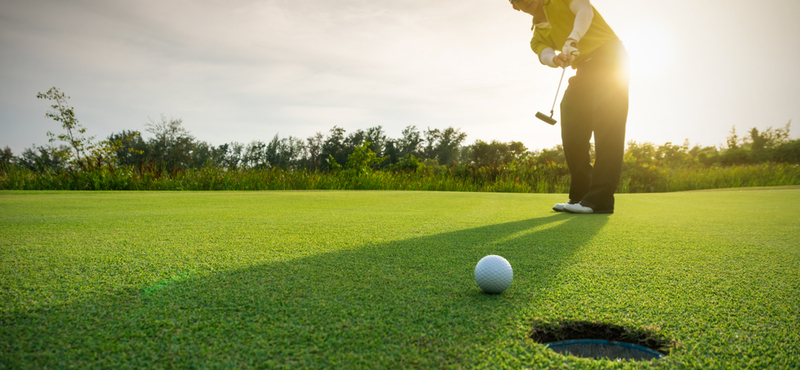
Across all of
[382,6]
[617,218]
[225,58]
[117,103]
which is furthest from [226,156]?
[617,218]

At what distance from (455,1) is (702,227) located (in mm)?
11596

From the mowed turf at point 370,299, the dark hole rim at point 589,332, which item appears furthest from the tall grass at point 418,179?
the dark hole rim at point 589,332

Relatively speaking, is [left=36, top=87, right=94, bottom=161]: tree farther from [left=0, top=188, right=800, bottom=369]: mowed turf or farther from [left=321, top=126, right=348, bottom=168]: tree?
[left=321, top=126, right=348, bottom=168]: tree

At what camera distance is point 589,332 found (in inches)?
38.6

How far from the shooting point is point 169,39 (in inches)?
1031

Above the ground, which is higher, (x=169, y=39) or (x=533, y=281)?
(x=169, y=39)

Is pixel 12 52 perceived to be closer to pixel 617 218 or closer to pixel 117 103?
pixel 117 103

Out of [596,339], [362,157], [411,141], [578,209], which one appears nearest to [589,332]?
[596,339]

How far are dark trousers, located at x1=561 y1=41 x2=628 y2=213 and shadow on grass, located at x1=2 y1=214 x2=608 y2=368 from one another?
256 centimetres

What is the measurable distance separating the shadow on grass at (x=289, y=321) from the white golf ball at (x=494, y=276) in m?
0.04

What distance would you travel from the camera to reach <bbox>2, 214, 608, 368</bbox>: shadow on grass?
751 mm

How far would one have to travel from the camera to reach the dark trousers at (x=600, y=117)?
11.2ft

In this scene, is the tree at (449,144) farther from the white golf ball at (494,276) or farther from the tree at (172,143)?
the white golf ball at (494,276)

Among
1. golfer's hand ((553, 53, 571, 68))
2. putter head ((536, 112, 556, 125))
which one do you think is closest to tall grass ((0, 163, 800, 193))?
putter head ((536, 112, 556, 125))
